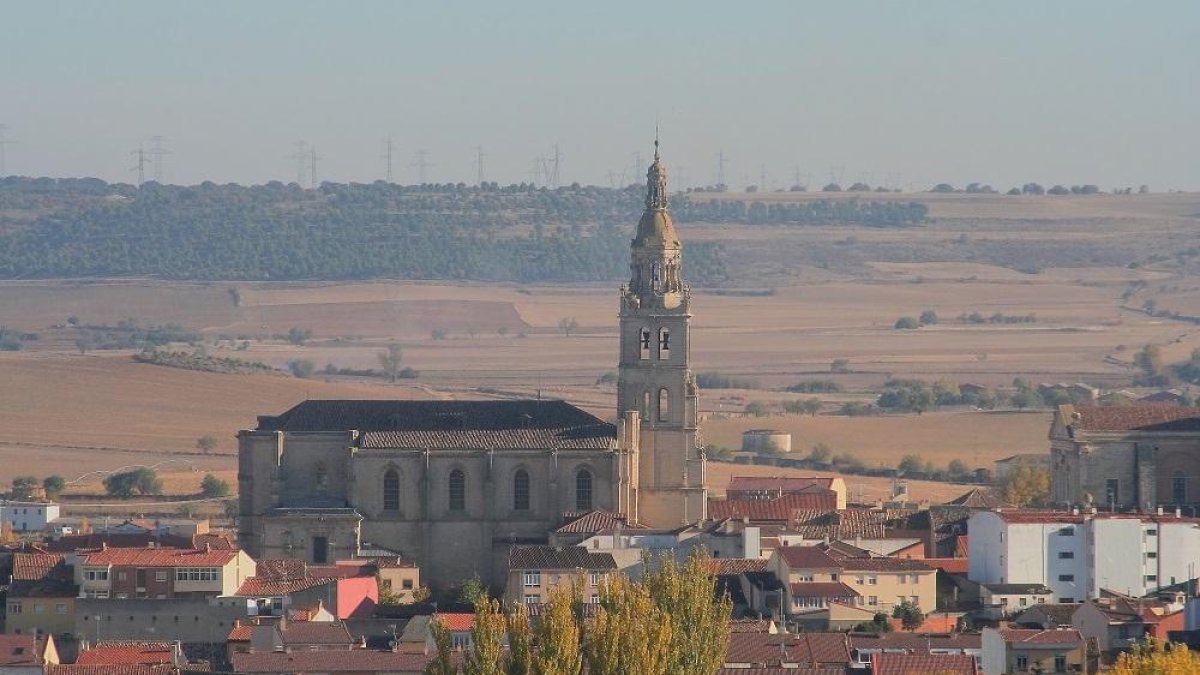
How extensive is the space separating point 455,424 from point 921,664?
1286 inches

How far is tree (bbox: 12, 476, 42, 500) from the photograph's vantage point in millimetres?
125750

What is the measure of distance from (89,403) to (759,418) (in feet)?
101

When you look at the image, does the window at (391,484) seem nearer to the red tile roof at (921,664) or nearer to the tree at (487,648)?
the red tile roof at (921,664)

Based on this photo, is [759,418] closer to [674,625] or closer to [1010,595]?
[1010,595]

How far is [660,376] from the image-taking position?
95.0 m

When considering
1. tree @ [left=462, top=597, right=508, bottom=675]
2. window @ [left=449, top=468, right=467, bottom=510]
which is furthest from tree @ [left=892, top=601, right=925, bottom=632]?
tree @ [left=462, top=597, right=508, bottom=675]

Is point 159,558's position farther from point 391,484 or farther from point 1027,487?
point 1027,487

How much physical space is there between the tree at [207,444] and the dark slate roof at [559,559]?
6860cm

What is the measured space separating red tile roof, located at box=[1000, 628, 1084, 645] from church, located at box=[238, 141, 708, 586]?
2405 centimetres

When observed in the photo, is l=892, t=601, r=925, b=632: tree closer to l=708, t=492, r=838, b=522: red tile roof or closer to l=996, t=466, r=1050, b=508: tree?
l=708, t=492, r=838, b=522: red tile roof

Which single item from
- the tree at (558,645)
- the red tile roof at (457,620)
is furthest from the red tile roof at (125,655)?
the tree at (558,645)

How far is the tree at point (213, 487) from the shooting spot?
124m

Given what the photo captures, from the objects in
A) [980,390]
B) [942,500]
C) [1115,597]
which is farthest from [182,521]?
[980,390]

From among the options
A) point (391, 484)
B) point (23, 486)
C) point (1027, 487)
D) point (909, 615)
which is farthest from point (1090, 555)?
point (23, 486)
